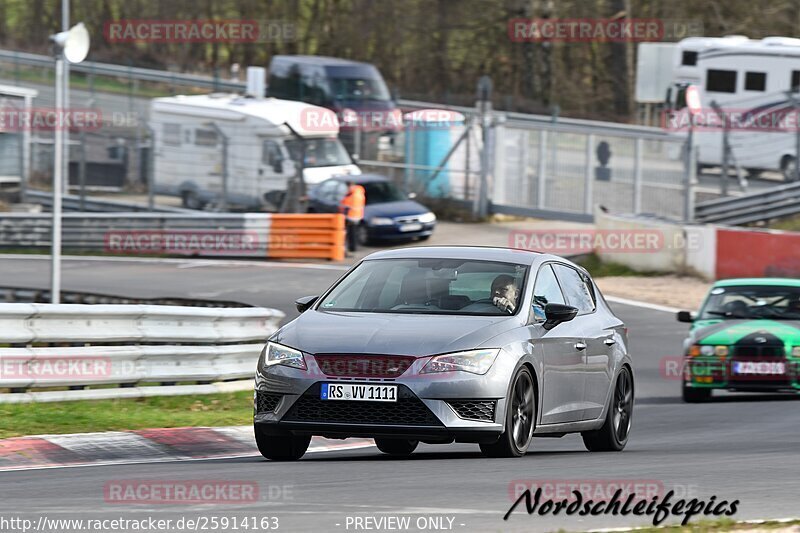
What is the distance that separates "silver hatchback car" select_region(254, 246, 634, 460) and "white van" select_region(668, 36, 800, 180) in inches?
948

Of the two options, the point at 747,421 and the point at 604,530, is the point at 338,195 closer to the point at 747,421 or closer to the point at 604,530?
the point at 747,421

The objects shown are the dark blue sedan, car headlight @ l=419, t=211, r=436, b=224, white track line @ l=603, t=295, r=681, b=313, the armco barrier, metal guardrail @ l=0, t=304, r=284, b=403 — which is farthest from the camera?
car headlight @ l=419, t=211, r=436, b=224

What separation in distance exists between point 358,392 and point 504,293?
4.50 feet

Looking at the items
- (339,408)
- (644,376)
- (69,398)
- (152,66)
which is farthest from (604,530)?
(152,66)

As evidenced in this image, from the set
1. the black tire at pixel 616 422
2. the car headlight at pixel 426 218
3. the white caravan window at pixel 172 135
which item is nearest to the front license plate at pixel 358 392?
the black tire at pixel 616 422

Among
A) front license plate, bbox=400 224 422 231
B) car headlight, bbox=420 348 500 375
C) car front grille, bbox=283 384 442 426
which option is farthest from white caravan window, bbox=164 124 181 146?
car headlight, bbox=420 348 500 375

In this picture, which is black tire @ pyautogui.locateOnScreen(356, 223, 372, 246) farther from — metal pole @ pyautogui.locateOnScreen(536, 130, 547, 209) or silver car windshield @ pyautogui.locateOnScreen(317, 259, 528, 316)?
silver car windshield @ pyautogui.locateOnScreen(317, 259, 528, 316)

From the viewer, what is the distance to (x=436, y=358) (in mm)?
8633

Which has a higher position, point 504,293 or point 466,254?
point 466,254

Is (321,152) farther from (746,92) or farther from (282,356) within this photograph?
(282,356)

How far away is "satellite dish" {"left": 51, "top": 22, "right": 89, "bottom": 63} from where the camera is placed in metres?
19.0

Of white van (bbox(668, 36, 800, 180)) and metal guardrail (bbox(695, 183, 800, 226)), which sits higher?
white van (bbox(668, 36, 800, 180))

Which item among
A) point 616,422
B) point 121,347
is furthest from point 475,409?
point 121,347

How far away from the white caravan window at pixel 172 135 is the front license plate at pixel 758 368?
21.5 metres
